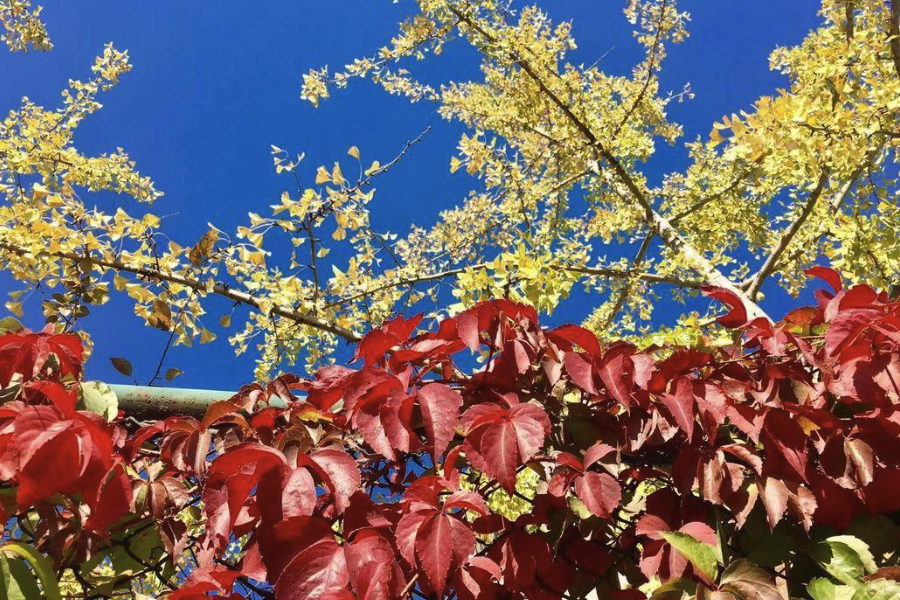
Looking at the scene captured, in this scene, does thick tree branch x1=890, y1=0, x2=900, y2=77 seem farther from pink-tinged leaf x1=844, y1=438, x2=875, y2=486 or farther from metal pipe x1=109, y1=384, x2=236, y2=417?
metal pipe x1=109, y1=384, x2=236, y2=417

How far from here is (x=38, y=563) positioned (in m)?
0.90

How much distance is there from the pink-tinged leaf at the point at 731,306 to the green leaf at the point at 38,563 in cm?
127

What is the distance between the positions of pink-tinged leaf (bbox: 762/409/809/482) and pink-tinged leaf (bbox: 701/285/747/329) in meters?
0.28

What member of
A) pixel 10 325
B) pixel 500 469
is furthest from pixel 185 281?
pixel 500 469

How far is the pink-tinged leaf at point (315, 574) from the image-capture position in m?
0.85

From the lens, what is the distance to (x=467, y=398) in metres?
1.22

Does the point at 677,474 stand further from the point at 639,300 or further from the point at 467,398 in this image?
the point at 639,300

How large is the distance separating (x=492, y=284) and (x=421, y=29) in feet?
11.1

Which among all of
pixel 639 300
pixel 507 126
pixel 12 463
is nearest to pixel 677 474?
pixel 12 463

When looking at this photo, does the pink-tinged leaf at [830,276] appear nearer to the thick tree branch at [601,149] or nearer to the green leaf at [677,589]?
the green leaf at [677,589]

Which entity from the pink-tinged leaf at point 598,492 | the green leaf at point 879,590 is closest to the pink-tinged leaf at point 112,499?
the pink-tinged leaf at point 598,492

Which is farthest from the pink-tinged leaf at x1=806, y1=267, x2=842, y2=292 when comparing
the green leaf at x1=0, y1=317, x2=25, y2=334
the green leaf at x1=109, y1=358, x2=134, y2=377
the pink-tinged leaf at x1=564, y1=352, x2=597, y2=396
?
the green leaf at x1=0, y1=317, x2=25, y2=334

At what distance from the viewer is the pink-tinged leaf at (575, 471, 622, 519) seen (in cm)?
99

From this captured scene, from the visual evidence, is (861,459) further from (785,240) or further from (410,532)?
(785,240)
